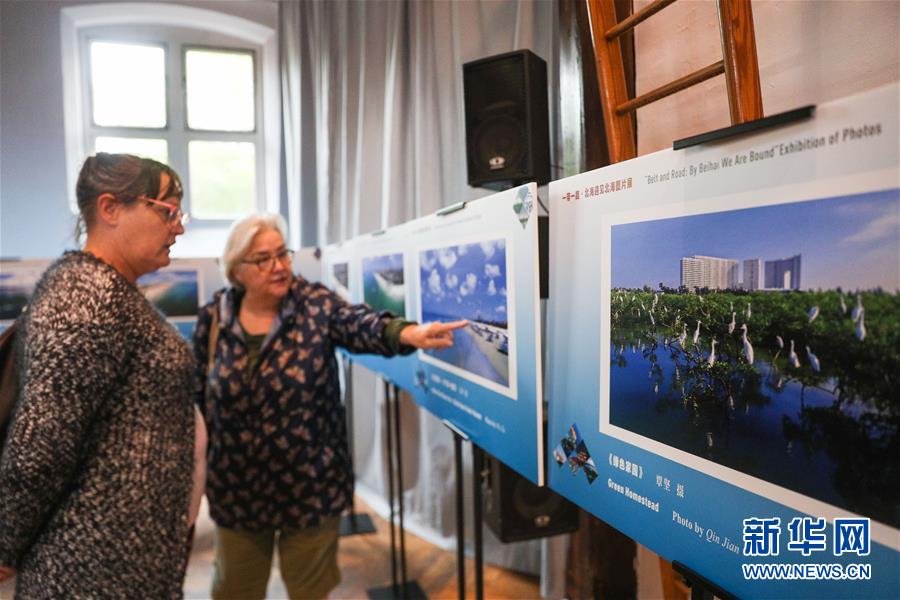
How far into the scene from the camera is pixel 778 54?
1.37m

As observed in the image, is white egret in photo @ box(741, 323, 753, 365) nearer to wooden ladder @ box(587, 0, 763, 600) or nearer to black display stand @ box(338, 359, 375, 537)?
wooden ladder @ box(587, 0, 763, 600)

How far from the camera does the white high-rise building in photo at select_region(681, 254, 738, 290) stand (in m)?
0.74

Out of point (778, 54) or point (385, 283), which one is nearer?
point (778, 54)

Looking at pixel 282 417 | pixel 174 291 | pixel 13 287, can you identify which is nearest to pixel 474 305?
pixel 282 417

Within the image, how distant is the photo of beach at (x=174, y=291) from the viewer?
9.52 feet

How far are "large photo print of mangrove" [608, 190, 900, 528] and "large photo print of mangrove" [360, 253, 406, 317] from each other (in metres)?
1.09

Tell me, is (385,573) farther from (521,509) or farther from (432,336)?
(432,336)

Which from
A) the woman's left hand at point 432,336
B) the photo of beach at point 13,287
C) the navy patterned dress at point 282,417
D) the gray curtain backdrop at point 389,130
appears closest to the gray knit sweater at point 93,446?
the navy patterned dress at point 282,417

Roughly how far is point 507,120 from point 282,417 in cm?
110

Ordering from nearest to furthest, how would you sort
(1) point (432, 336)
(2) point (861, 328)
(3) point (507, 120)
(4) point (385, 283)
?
(2) point (861, 328) → (1) point (432, 336) → (3) point (507, 120) → (4) point (385, 283)

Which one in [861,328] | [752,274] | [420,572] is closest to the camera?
[861,328]

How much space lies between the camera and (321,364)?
169 centimetres

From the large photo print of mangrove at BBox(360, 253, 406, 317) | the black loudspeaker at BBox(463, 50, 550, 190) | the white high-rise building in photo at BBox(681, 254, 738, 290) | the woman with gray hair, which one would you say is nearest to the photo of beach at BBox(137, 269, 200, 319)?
the large photo print of mangrove at BBox(360, 253, 406, 317)

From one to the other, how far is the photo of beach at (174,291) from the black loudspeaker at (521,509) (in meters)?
1.96
